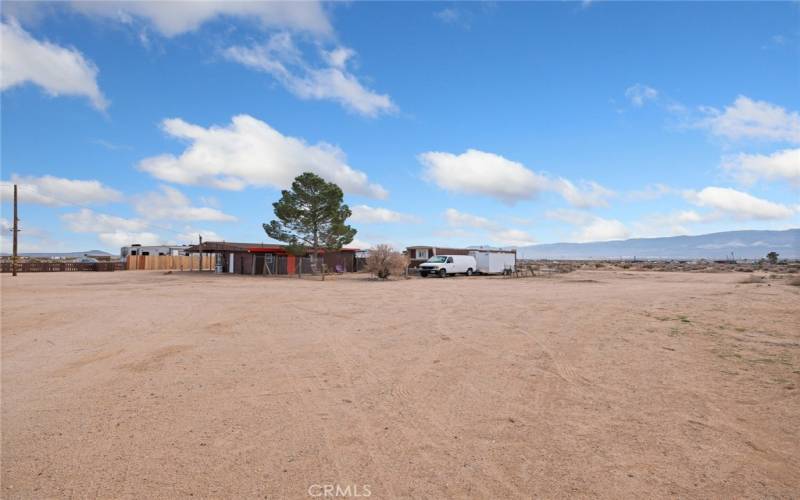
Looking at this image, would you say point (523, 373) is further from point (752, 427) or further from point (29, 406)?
point (29, 406)

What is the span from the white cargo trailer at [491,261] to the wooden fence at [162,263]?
3457 cm

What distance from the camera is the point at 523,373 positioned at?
8.06 m

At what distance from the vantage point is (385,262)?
38719 mm

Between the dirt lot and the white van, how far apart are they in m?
30.1

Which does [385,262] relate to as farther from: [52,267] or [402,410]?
[52,267]

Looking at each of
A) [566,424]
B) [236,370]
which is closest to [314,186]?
[236,370]

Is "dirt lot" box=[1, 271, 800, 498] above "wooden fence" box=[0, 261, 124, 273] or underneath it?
underneath

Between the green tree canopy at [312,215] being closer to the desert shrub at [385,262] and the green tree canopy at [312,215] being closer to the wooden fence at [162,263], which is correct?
the desert shrub at [385,262]

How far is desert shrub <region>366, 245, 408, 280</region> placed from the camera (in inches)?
1526

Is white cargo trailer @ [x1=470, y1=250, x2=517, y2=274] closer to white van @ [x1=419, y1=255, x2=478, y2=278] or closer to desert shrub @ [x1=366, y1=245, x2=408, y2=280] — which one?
white van @ [x1=419, y1=255, x2=478, y2=278]

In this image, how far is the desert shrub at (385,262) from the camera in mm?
38750

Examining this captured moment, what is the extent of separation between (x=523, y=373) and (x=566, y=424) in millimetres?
2338

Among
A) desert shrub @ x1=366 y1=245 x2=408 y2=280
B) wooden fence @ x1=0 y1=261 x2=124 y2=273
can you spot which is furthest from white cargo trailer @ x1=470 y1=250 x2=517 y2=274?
wooden fence @ x1=0 y1=261 x2=124 y2=273

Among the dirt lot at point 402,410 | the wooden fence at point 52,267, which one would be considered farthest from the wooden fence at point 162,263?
the dirt lot at point 402,410
